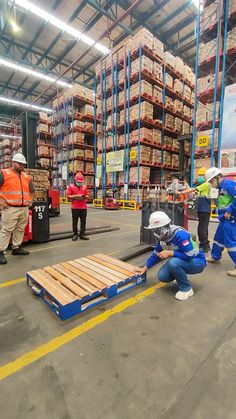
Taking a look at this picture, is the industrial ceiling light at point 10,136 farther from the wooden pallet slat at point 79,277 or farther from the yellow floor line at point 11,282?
the wooden pallet slat at point 79,277

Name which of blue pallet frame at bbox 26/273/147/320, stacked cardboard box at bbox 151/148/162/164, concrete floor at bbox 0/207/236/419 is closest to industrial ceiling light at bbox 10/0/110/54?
stacked cardboard box at bbox 151/148/162/164

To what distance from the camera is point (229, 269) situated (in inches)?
137

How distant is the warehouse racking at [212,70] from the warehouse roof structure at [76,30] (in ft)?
11.3

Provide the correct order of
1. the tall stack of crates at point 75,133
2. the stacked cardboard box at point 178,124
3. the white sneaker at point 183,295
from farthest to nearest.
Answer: the tall stack of crates at point 75,133 < the stacked cardboard box at point 178,124 < the white sneaker at point 183,295

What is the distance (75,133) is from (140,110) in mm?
6349

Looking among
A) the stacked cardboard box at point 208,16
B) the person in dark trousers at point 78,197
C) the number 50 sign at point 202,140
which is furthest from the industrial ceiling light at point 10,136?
the person in dark trousers at point 78,197

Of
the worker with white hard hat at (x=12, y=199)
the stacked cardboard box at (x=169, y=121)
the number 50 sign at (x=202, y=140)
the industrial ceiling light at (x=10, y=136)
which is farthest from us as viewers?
the industrial ceiling light at (x=10, y=136)

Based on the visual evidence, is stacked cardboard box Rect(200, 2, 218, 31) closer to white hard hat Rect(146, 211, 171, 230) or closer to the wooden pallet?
white hard hat Rect(146, 211, 171, 230)

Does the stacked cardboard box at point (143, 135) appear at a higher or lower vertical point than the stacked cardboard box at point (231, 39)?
lower

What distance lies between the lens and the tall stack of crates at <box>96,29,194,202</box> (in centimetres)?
1198

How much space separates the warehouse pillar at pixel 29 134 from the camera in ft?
19.9

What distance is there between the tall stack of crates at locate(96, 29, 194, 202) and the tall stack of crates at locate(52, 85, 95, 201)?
1974mm

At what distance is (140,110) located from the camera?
12008 mm

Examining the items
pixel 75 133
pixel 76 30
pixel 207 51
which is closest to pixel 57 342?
pixel 207 51
